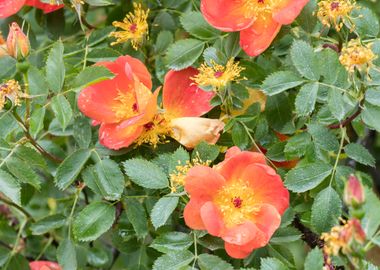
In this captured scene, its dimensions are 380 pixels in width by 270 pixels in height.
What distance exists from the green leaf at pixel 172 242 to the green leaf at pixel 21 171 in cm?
17

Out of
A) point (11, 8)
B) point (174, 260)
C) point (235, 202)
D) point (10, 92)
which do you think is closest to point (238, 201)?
point (235, 202)

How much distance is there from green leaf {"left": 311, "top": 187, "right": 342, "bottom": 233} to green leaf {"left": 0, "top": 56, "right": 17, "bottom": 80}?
1.59 feet

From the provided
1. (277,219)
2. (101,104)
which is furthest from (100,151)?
(277,219)

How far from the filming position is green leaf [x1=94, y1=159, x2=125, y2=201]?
1037mm

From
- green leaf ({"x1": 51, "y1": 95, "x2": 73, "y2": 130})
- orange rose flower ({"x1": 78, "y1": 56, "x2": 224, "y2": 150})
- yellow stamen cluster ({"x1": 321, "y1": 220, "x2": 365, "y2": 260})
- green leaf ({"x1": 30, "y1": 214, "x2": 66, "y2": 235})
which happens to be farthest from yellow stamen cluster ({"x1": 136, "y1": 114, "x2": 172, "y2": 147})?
yellow stamen cluster ({"x1": 321, "y1": 220, "x2": 365, "y2": 260})

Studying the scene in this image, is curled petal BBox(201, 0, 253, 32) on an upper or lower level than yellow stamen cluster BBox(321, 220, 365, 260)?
upper

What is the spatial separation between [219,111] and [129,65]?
14 cm

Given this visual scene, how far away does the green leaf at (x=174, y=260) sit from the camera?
3.15 feet

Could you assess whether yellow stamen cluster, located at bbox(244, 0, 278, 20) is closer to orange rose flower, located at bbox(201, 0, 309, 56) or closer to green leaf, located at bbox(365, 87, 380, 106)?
orange rose flower, located at bbox(201, 0, 309, 56)

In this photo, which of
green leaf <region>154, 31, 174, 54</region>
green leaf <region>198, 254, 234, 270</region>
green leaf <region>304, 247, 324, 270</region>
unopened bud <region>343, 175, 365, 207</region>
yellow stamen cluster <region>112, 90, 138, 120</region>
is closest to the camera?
unopened bud <region>343, 175, 365, 207</region>

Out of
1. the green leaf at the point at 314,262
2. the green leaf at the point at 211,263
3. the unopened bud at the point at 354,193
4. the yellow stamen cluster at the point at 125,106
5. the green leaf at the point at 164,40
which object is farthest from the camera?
the green leaf at the point at 164,40

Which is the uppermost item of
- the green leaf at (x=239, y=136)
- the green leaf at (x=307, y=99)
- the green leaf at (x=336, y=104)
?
the green leaf at (x=336, y=104)

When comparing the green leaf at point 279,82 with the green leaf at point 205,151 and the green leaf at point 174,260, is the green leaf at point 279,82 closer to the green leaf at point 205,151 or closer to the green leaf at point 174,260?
the green leaf at point 205,151

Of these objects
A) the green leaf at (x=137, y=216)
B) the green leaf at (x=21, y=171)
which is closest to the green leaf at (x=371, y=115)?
the green leaf at (x=137, y=216)
